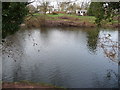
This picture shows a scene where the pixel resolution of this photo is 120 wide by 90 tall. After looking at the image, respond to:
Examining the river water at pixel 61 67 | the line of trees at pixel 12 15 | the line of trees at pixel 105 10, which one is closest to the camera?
the line of trees at pixel 12 15

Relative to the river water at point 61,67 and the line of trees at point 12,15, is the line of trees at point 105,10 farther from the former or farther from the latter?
the line of trees at point 12,15

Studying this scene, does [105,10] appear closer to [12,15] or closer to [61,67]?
[12,15]

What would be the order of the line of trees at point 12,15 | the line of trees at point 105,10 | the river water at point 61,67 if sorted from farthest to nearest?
the river water at point 61,67 → the line of trees at point 105,10 → the line of trees at point 12,15

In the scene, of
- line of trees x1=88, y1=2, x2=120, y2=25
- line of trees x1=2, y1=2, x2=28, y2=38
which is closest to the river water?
line of trees x1=88, y1=2, x2=120, y2=25

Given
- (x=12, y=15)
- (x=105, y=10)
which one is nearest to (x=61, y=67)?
(x=105, y=10)

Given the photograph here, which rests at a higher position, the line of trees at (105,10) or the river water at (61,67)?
the line of trees at (105,10)

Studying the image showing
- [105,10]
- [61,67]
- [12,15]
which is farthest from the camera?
[61,67]

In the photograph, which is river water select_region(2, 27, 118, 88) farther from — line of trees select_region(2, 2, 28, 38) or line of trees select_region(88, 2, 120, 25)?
line of trees select_region(2, 2, 28, 38)

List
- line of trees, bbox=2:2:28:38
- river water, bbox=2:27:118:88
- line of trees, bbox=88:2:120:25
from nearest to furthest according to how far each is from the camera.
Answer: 1. line of trees, bbox=2:2:28:38
2. line of trees, bbox=88:2:120:25
3. river water, bbox=2:27:118:88

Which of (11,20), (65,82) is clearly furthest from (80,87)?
(11,20)

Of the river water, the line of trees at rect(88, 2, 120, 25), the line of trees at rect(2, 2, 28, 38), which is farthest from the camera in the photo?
A: the river water

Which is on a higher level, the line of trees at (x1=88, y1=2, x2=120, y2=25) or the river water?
the line of trees at (x1=88, y1=2, x2=120, y2=25)

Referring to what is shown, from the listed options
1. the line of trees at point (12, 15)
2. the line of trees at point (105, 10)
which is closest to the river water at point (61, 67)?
the line of trees at point (105, 10)

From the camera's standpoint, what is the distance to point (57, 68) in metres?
18.3
